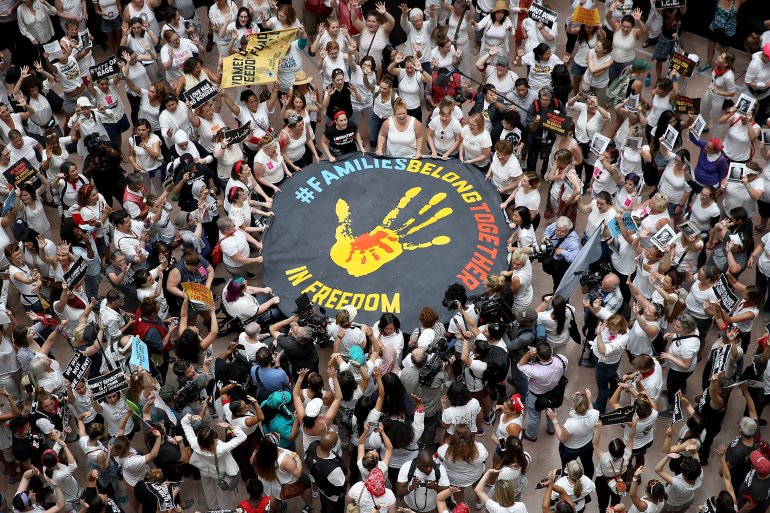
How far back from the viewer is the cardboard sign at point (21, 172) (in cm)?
1256

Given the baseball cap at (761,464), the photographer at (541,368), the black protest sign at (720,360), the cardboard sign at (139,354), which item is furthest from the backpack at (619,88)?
the cardboard sign at (139,354)

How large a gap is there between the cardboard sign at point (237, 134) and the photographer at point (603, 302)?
4973mm

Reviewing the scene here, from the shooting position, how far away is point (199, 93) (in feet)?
43.9

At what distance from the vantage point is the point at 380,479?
935 cm

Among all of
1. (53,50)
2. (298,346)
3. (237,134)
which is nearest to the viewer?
(298,346)

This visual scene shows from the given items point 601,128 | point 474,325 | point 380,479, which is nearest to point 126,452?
point 380,479

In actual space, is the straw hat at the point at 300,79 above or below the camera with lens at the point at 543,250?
above

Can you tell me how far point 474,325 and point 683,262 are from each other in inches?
112

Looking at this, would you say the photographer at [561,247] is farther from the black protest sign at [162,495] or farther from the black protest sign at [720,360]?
the black protest sign at [162,495]

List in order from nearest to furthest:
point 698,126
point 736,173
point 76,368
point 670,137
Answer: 1. point 76,368
2. point 736,173
3. point 670,137
4. point 698,126

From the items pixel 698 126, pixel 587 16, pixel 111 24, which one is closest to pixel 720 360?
pixel 698 126

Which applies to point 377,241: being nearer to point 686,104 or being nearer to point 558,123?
point 558,123

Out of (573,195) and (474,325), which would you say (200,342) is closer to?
(474,325)

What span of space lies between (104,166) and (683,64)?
321 inches
